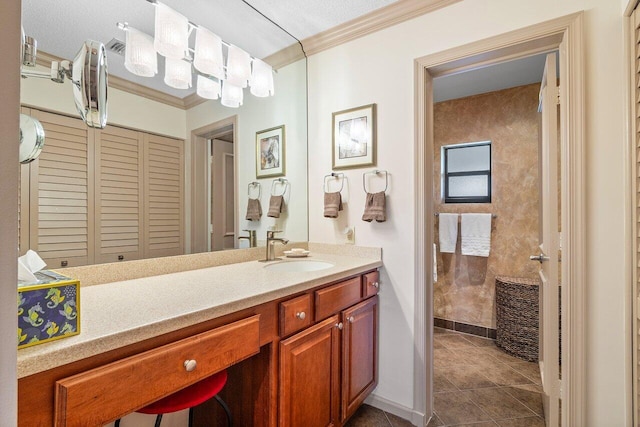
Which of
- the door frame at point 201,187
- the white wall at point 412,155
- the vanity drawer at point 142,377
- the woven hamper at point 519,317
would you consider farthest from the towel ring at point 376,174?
the woven hamper at point 519,317

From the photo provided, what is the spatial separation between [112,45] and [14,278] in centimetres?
124

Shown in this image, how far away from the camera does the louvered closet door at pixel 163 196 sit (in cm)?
138

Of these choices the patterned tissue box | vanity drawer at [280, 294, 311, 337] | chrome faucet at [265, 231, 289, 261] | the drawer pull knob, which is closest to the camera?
the patterned tissue box

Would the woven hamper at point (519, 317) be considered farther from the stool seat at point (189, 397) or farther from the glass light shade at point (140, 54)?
the glass light shade at point (140, 54)

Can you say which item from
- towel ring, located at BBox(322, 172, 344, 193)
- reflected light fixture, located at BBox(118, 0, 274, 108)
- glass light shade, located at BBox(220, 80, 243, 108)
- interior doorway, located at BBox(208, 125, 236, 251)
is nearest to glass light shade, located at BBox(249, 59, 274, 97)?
reflected light fixture, located at BBox(118, 0, 274, 108)

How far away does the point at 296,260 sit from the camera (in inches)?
75.5

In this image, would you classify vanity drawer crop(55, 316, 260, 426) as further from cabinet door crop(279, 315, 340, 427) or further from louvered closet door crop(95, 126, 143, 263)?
louvered closet door crop(95, 126, 143, 263)

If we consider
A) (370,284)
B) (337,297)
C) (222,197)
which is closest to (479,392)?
(370,284)

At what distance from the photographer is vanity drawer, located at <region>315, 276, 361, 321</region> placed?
4.51ft

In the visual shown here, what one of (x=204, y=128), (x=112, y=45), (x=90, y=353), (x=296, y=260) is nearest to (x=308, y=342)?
(x=296, y=260)

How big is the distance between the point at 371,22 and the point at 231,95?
0.99m

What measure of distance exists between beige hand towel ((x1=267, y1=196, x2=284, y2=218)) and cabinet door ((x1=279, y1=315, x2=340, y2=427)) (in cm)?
85

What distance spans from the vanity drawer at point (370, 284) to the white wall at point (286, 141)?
2.04 ft

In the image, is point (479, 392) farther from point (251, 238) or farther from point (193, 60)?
point (193, 60)
